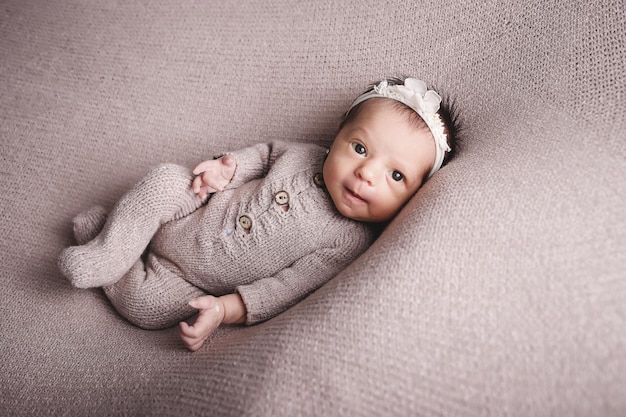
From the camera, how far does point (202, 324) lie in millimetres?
1000

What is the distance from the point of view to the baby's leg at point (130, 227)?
1.12 metres

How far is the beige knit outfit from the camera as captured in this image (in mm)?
1142

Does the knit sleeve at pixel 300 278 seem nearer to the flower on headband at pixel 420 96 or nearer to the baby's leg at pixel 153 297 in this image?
the baby's leg at pixel 153 297

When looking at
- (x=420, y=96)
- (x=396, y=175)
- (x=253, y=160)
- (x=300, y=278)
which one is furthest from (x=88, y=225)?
(x=420, y=96)

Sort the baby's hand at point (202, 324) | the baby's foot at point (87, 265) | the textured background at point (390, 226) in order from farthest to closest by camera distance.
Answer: the baby's foot at point (87, 265)
the baby's hand at point (202, 324)
the textured background at point (390, 226)

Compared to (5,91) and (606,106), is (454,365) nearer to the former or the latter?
(606,106)

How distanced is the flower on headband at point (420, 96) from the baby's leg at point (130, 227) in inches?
23.2

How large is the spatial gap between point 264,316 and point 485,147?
2.03 feet

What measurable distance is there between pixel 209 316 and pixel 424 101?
697 millimetres

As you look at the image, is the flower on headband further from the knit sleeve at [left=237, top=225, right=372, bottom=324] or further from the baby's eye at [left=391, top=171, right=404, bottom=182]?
the knit sleeve at [left=237, top=225, right=372, bottom=324]

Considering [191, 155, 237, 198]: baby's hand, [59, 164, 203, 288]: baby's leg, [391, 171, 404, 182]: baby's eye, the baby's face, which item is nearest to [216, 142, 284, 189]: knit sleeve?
[191, 155, 237, 198]: baby's hand

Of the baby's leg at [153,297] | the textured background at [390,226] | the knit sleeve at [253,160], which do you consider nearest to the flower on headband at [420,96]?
the textured background at [390,226]

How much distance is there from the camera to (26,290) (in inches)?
49.0

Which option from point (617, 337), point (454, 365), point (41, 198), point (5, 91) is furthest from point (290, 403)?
point (5, 91)
